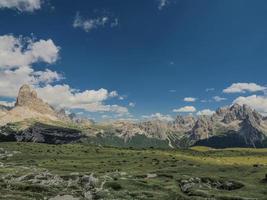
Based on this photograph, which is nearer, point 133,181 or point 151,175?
point 133,181

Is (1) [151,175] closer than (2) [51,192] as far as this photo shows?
No

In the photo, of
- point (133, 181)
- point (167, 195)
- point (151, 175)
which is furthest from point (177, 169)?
point (167, 195)

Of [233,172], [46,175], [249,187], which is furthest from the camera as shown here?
[233,172]

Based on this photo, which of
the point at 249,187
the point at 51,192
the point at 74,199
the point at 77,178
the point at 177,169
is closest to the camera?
the point at 74,199

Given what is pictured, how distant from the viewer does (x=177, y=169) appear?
119 m

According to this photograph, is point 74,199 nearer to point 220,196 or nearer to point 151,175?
point 220,196

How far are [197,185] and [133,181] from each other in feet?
47.2

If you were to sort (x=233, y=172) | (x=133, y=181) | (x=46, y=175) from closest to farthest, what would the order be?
1. (x=133, y=181)
2. (x=46, y=175)
3. (x=233, y=172)

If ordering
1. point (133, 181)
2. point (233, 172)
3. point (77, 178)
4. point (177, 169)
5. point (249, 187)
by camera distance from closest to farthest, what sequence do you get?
point (249, 187), point (133, 181), point (77, 178), point (233, 172), point (177, 169)

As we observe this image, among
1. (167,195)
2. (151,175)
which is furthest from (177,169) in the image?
(167,195)

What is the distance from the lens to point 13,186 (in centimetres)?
7462

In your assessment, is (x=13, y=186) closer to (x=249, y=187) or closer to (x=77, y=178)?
(x=77, y=178)

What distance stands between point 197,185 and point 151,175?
26.0m

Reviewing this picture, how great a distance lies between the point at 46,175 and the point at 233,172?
53.2 m
